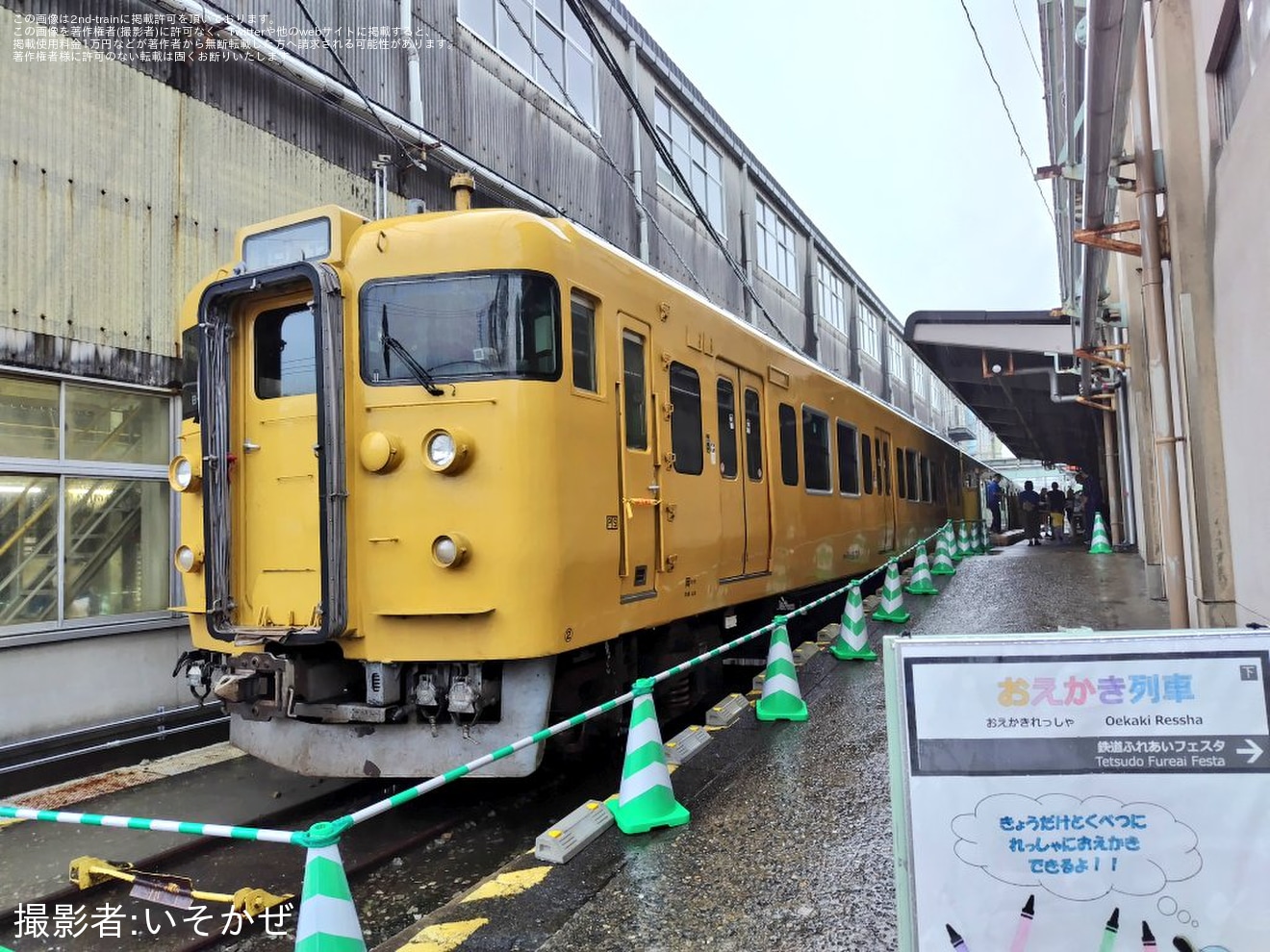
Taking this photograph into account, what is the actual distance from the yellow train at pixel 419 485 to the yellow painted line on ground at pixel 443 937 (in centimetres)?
109

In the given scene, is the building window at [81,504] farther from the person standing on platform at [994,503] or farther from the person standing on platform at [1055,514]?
the person standing on platform at [994,503]

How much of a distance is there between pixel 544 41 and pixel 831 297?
1616cm

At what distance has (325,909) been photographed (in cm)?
259

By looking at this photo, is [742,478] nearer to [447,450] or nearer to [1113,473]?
[447,450]

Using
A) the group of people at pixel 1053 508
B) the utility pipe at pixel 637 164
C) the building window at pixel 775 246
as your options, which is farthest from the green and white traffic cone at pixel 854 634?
the group of people at pixel 1053 508

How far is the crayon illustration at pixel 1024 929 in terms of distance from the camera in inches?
96.6

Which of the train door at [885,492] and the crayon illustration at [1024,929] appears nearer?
the crayon illustration at [1024,929]

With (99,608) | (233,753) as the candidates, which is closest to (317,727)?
(233,753)

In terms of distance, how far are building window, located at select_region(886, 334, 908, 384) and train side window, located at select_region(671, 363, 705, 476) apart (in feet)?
100

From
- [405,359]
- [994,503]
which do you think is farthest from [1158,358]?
[994,503]

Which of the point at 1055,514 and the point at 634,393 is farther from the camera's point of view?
the point at 1055,514

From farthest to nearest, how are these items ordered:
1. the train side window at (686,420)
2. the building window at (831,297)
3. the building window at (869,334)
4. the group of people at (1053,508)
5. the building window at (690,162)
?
the building window at (869,334) < the building window at (831,297) < the group of people at (1053,508) < the building window at (690,162) < the train side window at (686,420)

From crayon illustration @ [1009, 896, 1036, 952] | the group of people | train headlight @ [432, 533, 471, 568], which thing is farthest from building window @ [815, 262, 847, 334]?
crayon illustration @ [1009, 896, 1036, 952]

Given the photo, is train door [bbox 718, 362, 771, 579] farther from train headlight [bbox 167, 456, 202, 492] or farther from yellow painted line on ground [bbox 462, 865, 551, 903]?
train headlight [bbox 167, 456, 202, 492]
